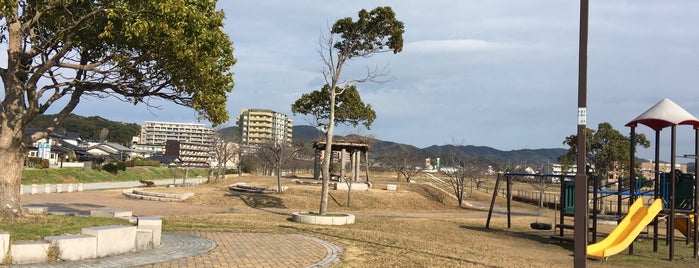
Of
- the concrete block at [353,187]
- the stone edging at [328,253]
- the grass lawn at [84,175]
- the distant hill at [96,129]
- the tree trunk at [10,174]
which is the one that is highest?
the distant hill at [96,129]

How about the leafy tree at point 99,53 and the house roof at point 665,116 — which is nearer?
the leafy tree at point 99,53

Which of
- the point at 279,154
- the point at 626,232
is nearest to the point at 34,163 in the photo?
the point at 279,154

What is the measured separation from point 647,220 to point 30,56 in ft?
49.1

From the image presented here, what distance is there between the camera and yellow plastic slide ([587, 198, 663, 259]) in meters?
12.6

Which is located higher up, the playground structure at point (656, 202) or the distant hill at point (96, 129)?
the distant hill at point (96, 129)

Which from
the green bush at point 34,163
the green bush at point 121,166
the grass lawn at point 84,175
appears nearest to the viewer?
the grass lawn at point 84,175

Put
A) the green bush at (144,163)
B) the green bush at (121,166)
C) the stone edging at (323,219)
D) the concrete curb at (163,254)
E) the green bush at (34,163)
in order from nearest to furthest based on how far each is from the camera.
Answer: the concrete curb at (163,254), the stone edging at (323,219), the green bush at (34,163), the green bush at (121,166), the green bush at (144,163)

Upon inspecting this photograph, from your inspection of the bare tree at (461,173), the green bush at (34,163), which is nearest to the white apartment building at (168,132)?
the green bush at (34,163)

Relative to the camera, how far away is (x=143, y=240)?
9422mm

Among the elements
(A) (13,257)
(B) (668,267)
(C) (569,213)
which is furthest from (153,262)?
(C) (569,213)

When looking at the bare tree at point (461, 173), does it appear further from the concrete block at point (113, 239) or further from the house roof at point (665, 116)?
the concrete block at point (113, 239)

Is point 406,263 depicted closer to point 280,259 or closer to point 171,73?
point 280,259

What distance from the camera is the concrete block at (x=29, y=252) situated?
757 cm

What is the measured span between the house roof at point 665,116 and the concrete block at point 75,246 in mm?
14648
